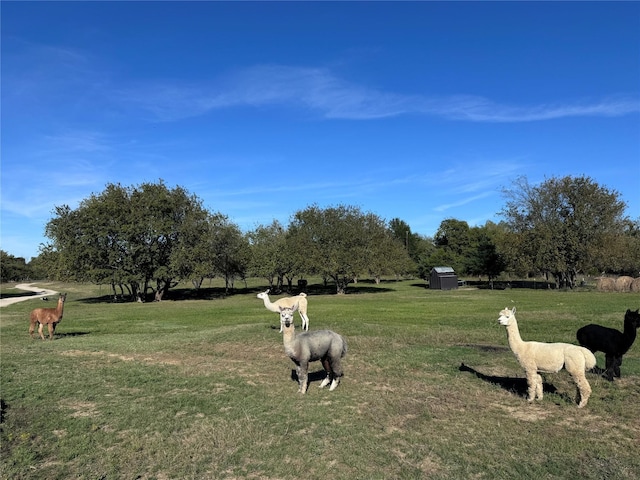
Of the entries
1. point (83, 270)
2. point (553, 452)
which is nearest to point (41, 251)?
point (83, 270)

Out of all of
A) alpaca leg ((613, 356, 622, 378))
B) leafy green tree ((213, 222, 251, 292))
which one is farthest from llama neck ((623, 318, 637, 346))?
leafy green tree ((213, 222, 251, 292))

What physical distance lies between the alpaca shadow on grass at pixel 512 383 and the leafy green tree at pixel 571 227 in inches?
1813

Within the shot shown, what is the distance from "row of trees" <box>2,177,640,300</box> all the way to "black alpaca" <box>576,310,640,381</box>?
41758 mm

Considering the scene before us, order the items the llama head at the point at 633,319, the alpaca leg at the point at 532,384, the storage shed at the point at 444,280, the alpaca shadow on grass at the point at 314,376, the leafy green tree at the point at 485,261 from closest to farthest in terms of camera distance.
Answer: the alpaca leg at the point at 532,384 → the llama head at the point at 633,319 → the alpaca shadow on grass at the point at 314,376 → the storage shed at the point at 444,280 → the leafy green tree at the point at 485,261

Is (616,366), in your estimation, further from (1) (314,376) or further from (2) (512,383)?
(1) (314,376)

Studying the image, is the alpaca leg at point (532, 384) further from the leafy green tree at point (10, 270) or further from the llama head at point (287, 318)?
the leafy green tree at point (10, 270)

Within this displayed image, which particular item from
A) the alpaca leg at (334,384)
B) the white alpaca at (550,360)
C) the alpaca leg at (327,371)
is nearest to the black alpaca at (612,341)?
the white alpaca at (550,360)

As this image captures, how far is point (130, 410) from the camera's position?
8406 millimetres

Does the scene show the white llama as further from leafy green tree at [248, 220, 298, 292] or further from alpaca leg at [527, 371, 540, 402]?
leafy green tree at [248, 220, 298, 292]

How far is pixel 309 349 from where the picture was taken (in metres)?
9.39

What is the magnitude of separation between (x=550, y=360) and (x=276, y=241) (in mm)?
53043

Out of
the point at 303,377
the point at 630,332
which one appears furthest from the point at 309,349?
the point at 630,332

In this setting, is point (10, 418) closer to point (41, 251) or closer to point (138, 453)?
point (138, 453)

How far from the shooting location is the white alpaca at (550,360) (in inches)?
318
